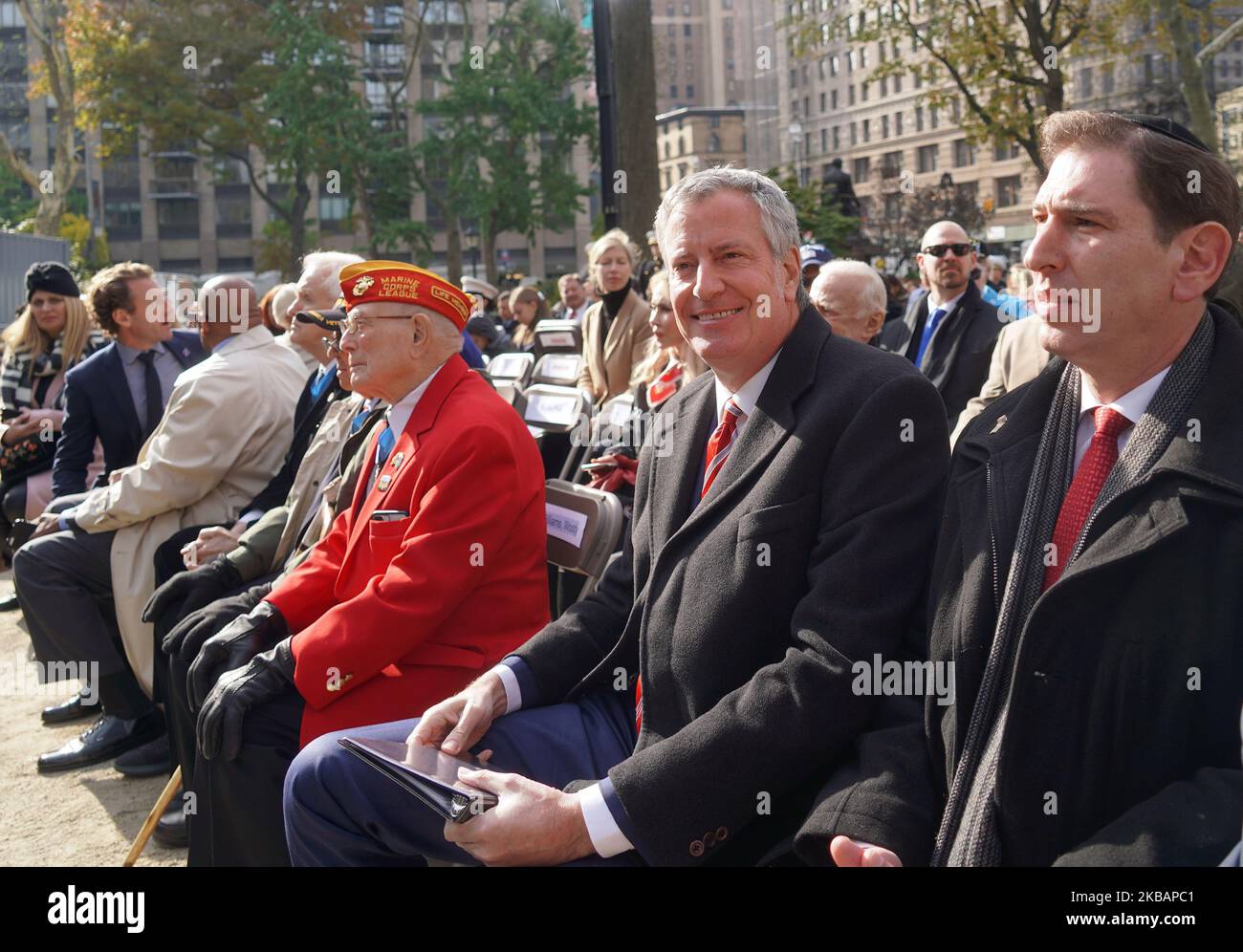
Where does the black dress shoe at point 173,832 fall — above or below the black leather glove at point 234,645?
below

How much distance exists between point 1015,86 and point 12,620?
14.1 m

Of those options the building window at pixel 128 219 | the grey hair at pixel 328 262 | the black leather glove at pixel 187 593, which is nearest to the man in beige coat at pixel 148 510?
the grey hair at pixel 328 262

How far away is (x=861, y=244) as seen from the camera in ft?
47.9

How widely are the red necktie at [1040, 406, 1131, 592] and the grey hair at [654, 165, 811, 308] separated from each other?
2.96ft

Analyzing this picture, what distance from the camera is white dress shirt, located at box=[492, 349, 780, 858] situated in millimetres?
2486

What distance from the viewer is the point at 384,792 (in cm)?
290

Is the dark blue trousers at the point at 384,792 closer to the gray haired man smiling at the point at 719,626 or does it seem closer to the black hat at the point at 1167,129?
the gray haired man smiling at the point at 719,626

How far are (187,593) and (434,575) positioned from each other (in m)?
1.76

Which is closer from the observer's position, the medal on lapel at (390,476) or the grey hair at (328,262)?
the medal on lapel at (390,476)

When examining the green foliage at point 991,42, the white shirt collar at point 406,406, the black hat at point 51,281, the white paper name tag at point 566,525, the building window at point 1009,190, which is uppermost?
the building window at point 1009,190

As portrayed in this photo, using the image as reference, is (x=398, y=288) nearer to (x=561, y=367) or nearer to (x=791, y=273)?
(x=791, y=273)

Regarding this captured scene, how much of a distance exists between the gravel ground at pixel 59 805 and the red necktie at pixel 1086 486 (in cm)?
353

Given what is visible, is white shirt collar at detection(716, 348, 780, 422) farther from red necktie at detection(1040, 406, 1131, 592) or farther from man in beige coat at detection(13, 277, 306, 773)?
man in beige coat at detection(13, 277, 306, 773)

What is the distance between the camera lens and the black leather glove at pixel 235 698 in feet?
11.7
